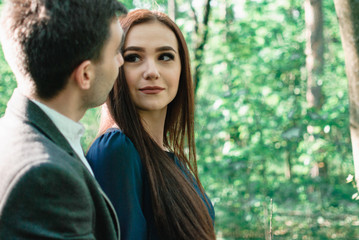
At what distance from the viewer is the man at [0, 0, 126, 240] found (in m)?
0.98

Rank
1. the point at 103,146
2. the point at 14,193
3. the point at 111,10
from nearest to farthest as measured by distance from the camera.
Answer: the point at 14,193 → the point at 111,10 → the point at 103,146

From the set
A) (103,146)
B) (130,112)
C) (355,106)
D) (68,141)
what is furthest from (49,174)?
(355,106)

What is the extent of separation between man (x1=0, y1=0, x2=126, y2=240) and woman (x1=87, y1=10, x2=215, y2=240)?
1.42 ft

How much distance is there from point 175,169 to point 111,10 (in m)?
0.94

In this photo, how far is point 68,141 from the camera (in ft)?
4.04

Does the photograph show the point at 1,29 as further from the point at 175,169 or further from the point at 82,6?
the point at 175,169

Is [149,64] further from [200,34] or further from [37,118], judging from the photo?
[200,34]

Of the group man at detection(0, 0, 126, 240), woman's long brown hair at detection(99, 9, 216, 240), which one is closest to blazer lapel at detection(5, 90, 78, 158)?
man at detection(0, 0, 126, 240)

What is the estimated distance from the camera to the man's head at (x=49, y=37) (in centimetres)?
111

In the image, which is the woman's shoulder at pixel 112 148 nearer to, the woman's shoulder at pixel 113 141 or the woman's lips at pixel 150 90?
the woman's shoulder at pixel 113 141

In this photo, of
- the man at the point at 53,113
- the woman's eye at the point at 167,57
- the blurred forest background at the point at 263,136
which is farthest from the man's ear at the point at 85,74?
the blurred forest background at the point at 263,136

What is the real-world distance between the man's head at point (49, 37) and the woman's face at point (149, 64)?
0.75 m

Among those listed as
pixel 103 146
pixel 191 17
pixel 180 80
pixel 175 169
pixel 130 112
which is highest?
pixel 191 17

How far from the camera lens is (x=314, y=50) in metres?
6.86
